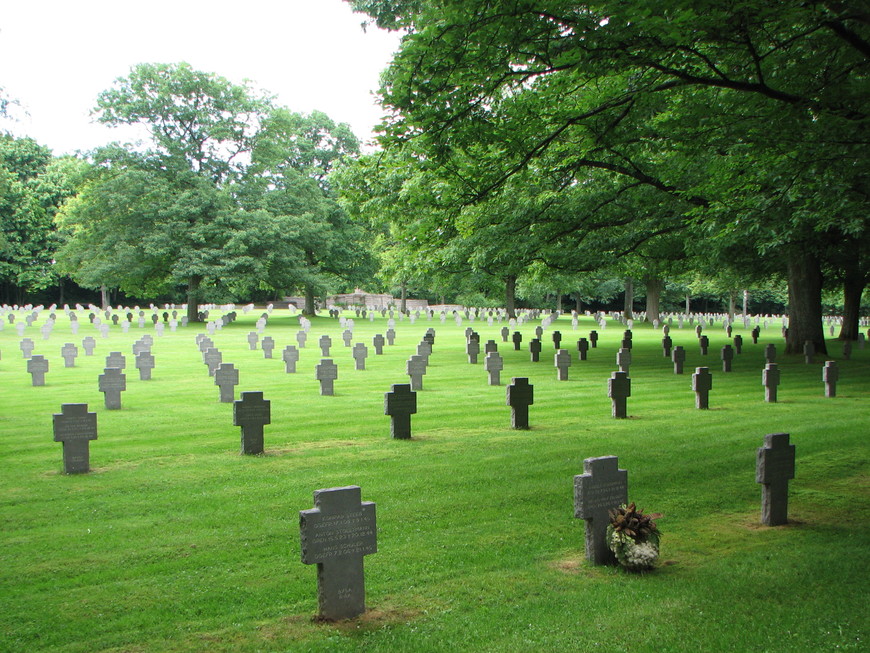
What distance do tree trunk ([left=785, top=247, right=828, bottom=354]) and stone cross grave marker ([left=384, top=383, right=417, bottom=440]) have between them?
728 inches

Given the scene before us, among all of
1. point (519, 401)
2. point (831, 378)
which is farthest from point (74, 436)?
point (831, 378)

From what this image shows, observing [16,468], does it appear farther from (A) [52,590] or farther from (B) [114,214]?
(B) [114,214]

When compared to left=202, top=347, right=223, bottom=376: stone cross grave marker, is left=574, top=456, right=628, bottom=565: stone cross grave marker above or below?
below

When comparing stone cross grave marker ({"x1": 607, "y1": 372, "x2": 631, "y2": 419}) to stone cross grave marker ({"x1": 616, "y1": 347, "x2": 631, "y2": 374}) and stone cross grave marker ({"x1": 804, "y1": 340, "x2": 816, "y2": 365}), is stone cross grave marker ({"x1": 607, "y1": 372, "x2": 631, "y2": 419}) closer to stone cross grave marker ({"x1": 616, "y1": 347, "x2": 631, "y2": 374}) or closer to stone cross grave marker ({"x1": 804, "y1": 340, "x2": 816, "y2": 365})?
stone cross grave marker ({"x1": 616, "y1": 347, "x2": 631, "y2": 374})

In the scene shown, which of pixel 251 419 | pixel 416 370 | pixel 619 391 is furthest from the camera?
pixel 416 370

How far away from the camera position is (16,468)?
30.0ft

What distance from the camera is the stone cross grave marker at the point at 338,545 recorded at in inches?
192

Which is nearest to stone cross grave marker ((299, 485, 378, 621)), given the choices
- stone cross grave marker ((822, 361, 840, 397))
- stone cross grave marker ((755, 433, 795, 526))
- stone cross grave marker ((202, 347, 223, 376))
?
stone cross grave marker ((755, 433, 795, 526))

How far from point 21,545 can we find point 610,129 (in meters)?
8.46

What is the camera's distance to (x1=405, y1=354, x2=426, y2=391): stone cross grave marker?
16297 mm

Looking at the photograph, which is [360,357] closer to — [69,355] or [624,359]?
[624,359]

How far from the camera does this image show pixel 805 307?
25.3m

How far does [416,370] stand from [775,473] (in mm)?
10103

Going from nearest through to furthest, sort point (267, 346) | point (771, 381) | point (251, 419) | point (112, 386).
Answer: point (251, 419) → point (112, 386) → point (771, 381) → point (267, 346)
